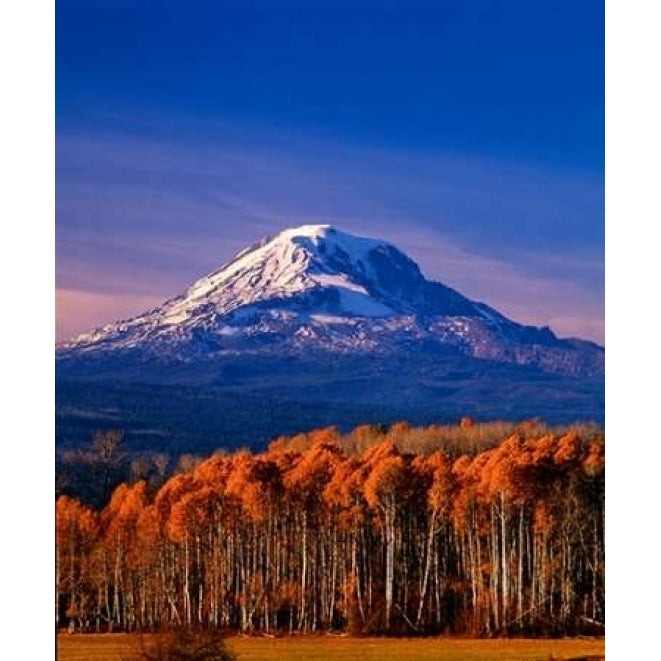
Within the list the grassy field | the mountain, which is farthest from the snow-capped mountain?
the grassy field

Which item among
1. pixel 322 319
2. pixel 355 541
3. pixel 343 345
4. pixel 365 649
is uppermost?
pixel 322 319

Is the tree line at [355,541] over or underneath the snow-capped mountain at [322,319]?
underneath

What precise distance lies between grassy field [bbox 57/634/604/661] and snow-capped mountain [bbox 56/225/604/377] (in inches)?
43.0

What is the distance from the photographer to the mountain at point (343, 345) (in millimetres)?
12445

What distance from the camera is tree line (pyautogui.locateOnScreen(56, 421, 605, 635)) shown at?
12375 mm

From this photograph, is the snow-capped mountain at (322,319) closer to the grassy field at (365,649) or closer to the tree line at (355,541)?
the tree line at (355,541)

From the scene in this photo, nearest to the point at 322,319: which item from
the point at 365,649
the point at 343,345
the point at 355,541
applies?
the point at 343,345

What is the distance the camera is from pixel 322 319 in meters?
12.5

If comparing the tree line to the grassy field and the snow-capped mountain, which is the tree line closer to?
the grassy field

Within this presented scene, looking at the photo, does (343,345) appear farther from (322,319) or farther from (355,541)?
(355,541)

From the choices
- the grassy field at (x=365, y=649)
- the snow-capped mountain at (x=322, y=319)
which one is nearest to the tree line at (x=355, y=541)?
the grassy field at (x=365, y=649)

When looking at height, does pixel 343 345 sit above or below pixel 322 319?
below

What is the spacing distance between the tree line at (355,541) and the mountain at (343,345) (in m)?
0.18

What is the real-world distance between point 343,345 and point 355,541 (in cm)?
80
